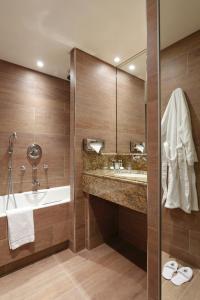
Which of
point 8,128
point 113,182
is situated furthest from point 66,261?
point 8,128

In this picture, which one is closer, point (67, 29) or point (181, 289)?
point (181, 289)

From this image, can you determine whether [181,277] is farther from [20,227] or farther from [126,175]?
[20,227]

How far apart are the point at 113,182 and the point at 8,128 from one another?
65.6 inches

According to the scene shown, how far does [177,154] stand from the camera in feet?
3.77

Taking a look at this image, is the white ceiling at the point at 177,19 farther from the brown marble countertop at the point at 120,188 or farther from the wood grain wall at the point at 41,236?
the wood grain wall at the point at 41,236

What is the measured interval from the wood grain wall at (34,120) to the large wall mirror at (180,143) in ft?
6.63

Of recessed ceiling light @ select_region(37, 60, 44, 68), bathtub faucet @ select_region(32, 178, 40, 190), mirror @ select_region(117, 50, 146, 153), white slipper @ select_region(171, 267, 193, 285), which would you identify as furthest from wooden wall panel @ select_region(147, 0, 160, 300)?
bathtub faucet @ select_region(32, 178, 40, 190)

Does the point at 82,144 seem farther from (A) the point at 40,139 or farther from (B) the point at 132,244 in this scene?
(B) the point at 132,244

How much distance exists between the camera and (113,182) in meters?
1.66

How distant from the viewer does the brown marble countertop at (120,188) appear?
1.39 metres

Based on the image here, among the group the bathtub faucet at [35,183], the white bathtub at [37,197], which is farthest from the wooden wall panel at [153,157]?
the bathtub faucet at [35,183]

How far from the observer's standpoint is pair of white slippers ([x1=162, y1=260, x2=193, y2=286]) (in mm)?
1203

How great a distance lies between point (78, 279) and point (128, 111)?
2.00 metres

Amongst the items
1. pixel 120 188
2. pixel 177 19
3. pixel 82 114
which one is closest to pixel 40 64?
pixel 82 114
